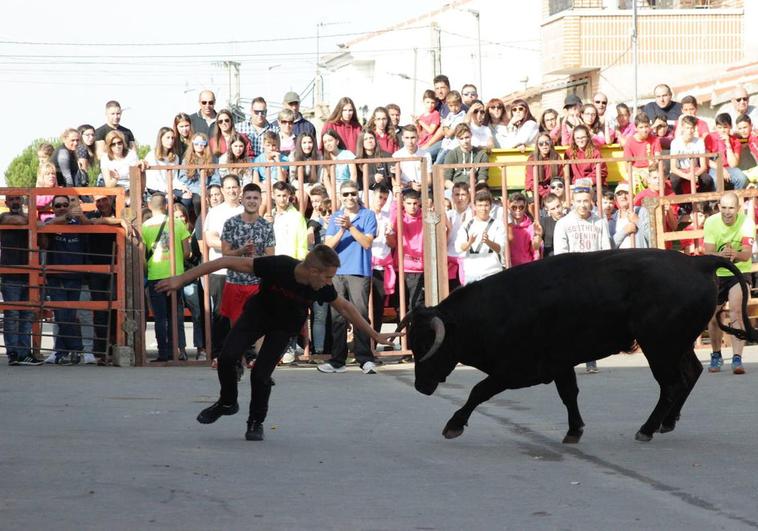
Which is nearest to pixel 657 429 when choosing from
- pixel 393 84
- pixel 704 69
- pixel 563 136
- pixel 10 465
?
pixel 10 465

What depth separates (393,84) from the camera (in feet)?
236

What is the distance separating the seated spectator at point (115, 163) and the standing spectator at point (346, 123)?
7.86 ft

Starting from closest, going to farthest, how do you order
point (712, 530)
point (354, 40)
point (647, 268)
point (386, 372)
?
point (712, 530)
point (647, 268)
point (386, 372)
point (354, 40)

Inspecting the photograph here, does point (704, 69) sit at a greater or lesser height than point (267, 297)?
greater

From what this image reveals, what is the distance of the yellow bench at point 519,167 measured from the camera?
1722 centimetres

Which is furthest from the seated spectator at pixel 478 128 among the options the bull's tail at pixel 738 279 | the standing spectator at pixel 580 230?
the bull's tail at pixel 738 279

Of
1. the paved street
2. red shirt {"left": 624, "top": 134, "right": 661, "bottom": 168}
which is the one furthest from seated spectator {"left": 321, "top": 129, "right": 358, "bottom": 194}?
the paved street

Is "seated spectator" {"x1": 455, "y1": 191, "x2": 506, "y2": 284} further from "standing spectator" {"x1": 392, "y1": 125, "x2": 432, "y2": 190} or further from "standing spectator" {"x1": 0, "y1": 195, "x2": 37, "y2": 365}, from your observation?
"standing spectator" {"x1": 0, "y1": 195, "x2": 37, "y2": 365}

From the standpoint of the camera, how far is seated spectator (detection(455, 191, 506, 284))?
616 inches

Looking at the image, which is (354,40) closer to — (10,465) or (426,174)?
(426,174)

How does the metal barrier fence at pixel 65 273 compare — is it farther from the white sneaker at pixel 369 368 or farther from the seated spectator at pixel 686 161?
the seated spectator at pixel 686 161

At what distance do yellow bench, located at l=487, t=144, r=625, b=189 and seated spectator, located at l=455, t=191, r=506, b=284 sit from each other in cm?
137

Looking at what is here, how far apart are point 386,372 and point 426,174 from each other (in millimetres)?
2209

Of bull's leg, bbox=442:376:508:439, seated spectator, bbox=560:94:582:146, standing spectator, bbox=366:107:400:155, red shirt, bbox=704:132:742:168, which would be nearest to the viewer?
bull's leg, bbox=442:376:508:439
